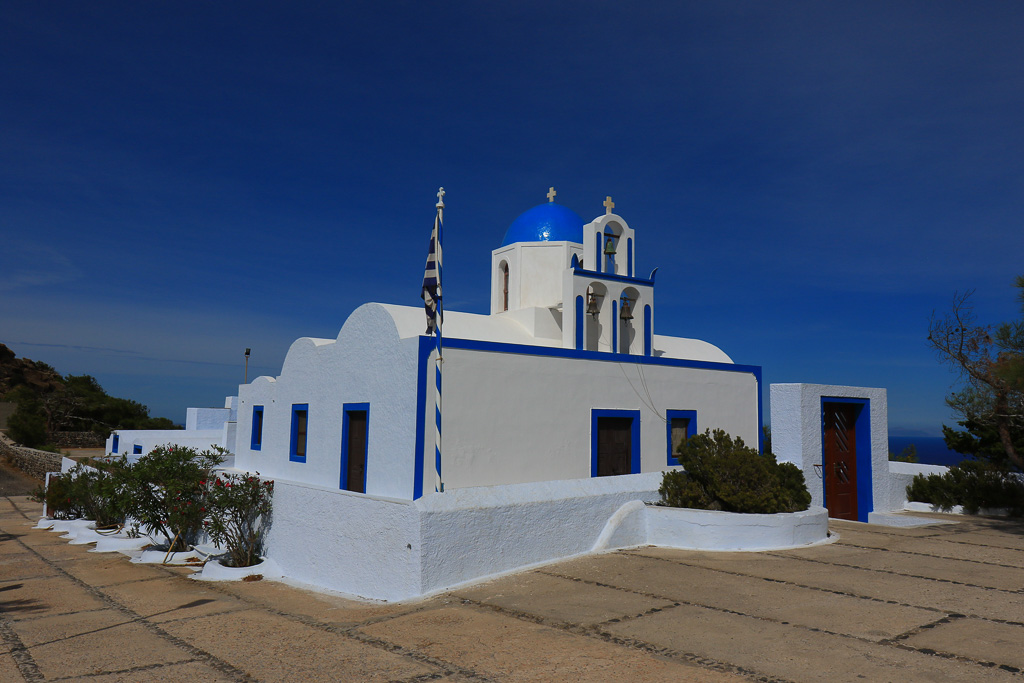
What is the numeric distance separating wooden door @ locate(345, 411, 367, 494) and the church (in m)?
0.04

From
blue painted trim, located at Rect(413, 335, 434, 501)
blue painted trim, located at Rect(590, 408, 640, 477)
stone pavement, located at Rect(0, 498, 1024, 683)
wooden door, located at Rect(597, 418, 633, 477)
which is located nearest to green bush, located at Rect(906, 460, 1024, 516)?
stone pavement, located at Rect(0, 498, 1024, 683)

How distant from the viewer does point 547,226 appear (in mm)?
16234

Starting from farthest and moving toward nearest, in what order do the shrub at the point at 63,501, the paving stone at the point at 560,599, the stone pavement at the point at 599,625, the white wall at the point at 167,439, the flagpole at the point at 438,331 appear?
the white wall at the point at 167,439
the shrub at the point at 63,501
the flagpole at the point at 438,331
the paving stone at the point at 560,599
the stone pavement at the point at 599,625

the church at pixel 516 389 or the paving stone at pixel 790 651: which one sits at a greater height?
the church at pixel 516 389

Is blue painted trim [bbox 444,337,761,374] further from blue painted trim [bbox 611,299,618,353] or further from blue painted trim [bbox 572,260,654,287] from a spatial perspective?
blue painted trim [bbox 572,260,654,287]

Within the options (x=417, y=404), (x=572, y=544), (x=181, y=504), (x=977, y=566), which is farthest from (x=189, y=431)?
(x=977, y=566)

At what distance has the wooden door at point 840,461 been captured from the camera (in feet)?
42.2

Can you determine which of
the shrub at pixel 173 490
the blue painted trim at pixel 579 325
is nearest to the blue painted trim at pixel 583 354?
the blue painted trim at pixel 579 325

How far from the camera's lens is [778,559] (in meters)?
8.75

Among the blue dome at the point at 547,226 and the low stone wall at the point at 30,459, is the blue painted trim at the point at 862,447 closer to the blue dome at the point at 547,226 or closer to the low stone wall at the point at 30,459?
the blue dome at the point at 547,226

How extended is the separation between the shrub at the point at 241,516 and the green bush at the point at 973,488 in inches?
494

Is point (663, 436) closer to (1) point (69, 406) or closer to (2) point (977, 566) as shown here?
(2) point (977, 566)

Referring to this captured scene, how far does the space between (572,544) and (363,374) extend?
191 inches

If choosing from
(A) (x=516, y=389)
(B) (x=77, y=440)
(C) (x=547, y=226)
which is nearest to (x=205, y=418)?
(C) (x=547, y=226)
